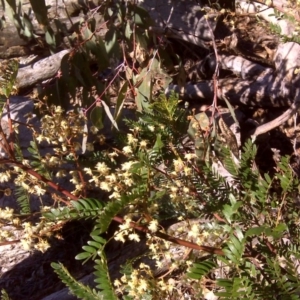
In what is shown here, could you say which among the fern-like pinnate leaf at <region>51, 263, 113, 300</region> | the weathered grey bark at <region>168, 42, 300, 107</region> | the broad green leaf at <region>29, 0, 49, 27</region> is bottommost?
Result: the weathered grey bark at <region>168, 42, 300, 107</region>

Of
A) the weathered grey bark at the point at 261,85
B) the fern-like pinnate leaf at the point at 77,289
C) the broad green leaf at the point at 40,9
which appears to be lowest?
the weathered grey bark at the point at 261,85

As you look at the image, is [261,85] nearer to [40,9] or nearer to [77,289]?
[40,9]

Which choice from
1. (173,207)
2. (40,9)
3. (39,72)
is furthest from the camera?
(39,72)

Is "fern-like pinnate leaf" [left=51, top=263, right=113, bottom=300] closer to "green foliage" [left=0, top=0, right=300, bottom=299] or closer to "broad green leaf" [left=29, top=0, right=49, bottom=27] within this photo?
"green foliage" [left=0, top=0, right=300, bottom=299]

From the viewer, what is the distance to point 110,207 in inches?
47.3

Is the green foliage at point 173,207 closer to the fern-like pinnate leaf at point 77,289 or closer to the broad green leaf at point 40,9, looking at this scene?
the fern-like pinnate leaf at point 77,289

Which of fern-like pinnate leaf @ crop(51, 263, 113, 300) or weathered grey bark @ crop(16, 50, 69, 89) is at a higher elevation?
fern-like pinnate leaf @ crop(51, 263, 113, 300)

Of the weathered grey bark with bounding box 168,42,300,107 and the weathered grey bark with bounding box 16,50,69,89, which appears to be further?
the weathered grey bark with bounding box 16,50,69,89

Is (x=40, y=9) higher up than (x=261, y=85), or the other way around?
(x=40, y=9)

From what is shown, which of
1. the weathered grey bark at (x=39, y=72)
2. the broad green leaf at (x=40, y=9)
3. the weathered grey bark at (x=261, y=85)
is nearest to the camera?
the broad green leaf at (x=40, y=9)

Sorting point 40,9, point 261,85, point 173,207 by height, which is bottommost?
point 261,85

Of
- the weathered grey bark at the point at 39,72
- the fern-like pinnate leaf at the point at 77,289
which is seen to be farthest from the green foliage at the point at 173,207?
the weathered grey bark at the point at 39,72

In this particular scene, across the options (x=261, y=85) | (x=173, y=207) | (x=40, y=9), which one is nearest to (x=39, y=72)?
(x=40, y=9)

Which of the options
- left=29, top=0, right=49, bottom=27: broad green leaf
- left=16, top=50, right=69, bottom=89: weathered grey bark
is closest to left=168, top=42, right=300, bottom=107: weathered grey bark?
left=16, top=50, right=69, bottom=89: weathered grey bark
